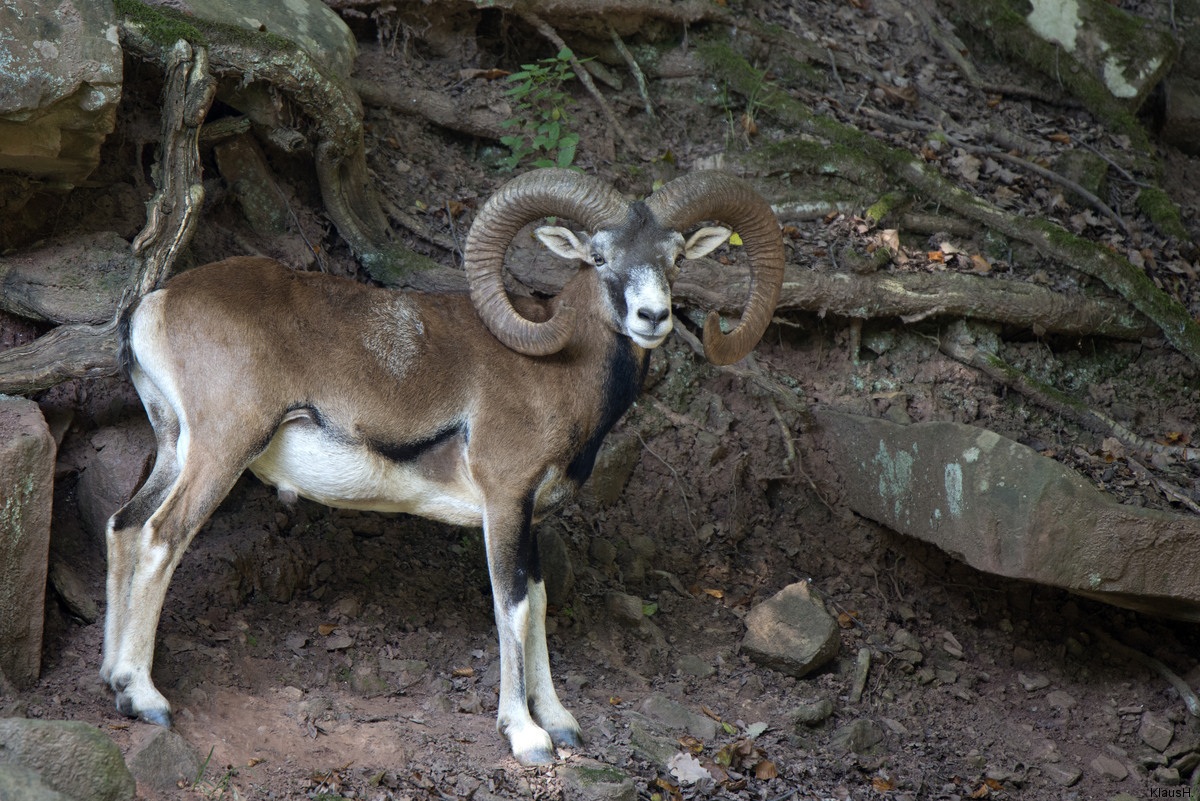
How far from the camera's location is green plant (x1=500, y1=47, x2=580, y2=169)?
8.38 meters

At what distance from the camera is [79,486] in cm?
596

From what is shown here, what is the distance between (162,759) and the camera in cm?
443

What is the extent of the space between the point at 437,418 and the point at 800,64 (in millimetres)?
7277

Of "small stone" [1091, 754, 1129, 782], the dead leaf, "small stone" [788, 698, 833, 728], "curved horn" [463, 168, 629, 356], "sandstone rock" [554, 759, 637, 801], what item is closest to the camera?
"sandstone rock" [554, 759, 637, 801]

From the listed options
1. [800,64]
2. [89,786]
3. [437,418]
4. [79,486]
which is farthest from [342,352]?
[800,64]

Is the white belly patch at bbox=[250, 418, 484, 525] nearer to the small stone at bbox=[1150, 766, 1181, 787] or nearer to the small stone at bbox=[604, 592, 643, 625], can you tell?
the small stone at bbox=[604, 592, 643, 625]

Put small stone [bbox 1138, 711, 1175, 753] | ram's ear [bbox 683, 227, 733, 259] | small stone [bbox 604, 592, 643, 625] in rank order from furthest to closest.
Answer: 1. small stone [bbox 604, 592, 643, 625]
2. small stone [bbox 1138, 711, 1175, 753]
3. ram's ear [bbox 683, 227, 733, 259]

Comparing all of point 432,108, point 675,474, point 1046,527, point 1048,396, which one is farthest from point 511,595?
point 1048,396

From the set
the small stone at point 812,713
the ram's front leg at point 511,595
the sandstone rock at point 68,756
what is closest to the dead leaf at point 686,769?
the ram's front leg at point 511,595

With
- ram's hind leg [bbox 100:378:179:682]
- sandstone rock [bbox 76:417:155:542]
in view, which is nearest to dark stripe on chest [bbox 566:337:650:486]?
ram's hind leg [bbox 100:378:179:682]

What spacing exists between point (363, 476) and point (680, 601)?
316cm

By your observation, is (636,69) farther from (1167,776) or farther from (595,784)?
(1167,776)

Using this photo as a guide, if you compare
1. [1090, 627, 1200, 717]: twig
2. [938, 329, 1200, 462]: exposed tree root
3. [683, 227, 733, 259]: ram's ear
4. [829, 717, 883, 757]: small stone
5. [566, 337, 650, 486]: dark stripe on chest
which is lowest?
[829, 717, 883, 757]: small stone

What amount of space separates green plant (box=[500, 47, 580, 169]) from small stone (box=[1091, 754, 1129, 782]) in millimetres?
6431
